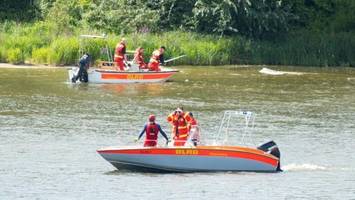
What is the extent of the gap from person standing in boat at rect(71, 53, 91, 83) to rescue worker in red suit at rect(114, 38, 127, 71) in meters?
1.29

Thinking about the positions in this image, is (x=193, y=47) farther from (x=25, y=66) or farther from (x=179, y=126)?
(x=179, y=126)

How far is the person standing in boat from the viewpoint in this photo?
2031 inches

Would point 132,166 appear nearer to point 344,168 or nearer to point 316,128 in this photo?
point 344,168

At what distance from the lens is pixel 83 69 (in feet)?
171

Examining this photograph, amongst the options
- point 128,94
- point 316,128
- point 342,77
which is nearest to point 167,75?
point 128,94

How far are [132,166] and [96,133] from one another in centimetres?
721

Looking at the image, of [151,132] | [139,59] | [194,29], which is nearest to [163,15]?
[194,29]

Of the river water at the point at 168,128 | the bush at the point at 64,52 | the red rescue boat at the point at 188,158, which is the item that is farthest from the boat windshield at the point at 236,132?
the bush at the point at 64,52

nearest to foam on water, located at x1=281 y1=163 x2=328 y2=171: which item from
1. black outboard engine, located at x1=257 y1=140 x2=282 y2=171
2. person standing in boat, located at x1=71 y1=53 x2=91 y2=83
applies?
black outboard engine, located at x1=257 y1=140 x2=282 y2=171

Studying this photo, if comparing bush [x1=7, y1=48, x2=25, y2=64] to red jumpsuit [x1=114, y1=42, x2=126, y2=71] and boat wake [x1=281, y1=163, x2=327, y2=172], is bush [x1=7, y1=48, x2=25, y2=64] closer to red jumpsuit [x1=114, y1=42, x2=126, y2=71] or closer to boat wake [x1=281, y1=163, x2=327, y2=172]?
red jumpsuit [x1=114, y1=42, x2=126, y2=71]

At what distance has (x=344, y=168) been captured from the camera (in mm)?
33281

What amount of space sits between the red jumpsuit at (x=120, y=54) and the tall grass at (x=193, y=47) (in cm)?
505

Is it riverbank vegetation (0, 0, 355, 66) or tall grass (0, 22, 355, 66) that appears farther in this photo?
riverbank vegetation (0, 0, 355, 66)

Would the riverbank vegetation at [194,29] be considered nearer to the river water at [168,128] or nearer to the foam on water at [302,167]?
the river water at [168,128]
